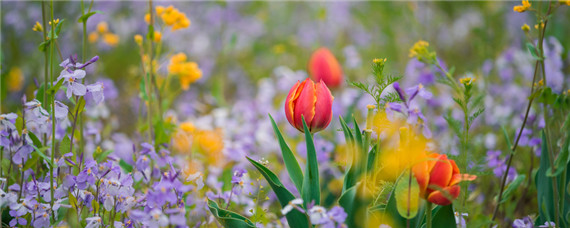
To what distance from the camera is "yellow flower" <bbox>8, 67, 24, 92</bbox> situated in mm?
3047

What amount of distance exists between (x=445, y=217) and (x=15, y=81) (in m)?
2.86

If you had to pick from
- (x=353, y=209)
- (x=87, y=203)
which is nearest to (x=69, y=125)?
(x=87, y=203)

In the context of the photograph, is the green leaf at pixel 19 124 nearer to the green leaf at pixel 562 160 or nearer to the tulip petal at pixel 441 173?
the tulip petal at pixel 441 173

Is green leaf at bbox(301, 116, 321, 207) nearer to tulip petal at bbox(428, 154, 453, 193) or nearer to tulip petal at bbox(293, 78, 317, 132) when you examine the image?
tulip petal at bbox(293, 78, 317, 132)

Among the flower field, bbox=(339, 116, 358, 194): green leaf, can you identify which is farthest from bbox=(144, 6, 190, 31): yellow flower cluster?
bbox=(339, 116, 358, 194): green leaf

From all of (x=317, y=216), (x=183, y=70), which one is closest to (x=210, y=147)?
(x=183, y=70)

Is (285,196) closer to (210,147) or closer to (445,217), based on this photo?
(445,217)

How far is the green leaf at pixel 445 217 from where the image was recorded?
98 cm

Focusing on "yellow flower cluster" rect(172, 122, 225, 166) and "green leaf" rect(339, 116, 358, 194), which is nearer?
"green leaf" rect(339, 116, 358, 194)

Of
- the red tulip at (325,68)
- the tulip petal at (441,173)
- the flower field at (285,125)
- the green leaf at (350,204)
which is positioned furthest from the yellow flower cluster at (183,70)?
the tulip petal at (441,173)

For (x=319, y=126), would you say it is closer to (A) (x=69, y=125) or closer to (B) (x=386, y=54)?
(A) (x=69, y=125)

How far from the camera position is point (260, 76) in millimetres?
3746

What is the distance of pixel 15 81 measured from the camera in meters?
3.07

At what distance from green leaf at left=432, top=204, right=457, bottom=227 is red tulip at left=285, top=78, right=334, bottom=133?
0.29 meters
